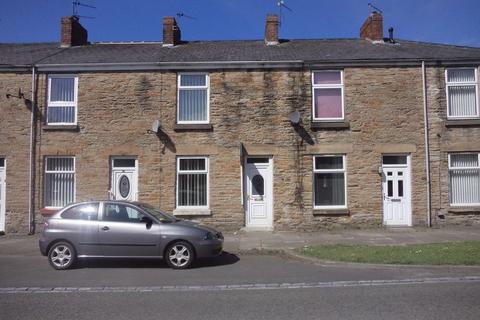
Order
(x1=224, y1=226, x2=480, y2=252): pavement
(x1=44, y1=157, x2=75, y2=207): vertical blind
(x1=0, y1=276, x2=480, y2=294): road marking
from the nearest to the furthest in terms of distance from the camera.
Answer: (x1=0, y1=276, x2=480, y2=294): road marking, (x1=224, y1=226, x2=480, y2=252): pavement, (x1=44, y1=157, x2=75, y2=207): vertical blind

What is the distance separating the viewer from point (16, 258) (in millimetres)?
11891

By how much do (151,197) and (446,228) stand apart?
33.6 feet

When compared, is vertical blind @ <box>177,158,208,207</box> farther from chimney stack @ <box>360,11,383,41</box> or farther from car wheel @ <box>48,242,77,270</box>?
chimney stack @ <box>360,11,383,41</box>

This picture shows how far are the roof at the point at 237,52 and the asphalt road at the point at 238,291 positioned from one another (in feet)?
27.9

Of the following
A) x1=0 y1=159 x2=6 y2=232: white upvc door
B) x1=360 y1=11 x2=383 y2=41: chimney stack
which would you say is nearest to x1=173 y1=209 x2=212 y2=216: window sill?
x1=0 y1=159 x2=6 y2=232: white upvc door

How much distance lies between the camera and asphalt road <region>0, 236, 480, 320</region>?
250 inches

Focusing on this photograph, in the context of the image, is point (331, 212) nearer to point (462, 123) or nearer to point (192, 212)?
point (192, 212)

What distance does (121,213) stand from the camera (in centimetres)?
1030

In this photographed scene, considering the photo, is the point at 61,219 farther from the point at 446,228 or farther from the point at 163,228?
the point at 446,228

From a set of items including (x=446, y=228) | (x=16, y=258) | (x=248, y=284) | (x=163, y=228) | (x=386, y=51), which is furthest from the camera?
(x=386, y=51)

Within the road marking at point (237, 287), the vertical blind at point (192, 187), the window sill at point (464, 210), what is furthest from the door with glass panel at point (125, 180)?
the window sill at point (464, 210)

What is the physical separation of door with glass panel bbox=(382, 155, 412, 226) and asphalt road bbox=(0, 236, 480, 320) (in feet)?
21.6

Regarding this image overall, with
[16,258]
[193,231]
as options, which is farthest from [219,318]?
[16,258]

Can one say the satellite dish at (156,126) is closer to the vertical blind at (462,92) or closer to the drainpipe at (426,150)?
the drainpipe at (426,150)
